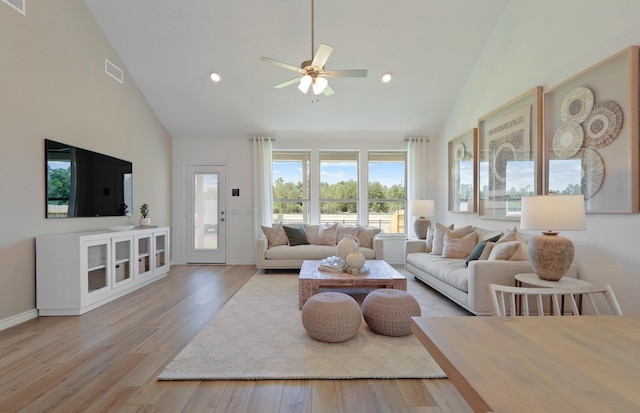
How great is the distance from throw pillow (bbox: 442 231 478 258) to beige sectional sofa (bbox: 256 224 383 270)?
4.53 ft

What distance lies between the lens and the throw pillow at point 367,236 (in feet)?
18.1

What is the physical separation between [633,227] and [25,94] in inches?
220

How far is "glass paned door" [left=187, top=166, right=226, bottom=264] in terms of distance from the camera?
6270 millimetres

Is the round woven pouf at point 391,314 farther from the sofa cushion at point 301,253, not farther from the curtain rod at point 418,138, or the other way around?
the curtain rod at point 418,138

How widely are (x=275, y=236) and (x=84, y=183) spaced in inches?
114

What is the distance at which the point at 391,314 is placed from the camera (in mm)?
2590

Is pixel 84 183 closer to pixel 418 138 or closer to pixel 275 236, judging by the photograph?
pixel 275 236

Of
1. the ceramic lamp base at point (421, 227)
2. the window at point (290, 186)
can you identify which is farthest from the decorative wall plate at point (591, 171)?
the window at point (290, 186)

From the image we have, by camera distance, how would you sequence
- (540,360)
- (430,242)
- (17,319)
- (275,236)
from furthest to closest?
(275,236), (430,242), (17,319), (540,360)

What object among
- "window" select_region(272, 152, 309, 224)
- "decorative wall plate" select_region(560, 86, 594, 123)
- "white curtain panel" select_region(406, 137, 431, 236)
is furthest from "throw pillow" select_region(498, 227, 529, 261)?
"window" select_region(272, 152, 309, 224)

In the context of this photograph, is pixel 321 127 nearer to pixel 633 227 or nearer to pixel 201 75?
pixel 201 75

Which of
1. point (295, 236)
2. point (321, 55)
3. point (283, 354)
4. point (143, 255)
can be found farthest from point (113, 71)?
point (283, 354)

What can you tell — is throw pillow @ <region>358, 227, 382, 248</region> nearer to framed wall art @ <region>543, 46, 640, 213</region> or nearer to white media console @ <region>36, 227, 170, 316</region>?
framed wall art @ <region>543, 46, 640, 213</region>

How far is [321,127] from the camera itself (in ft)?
19.8
